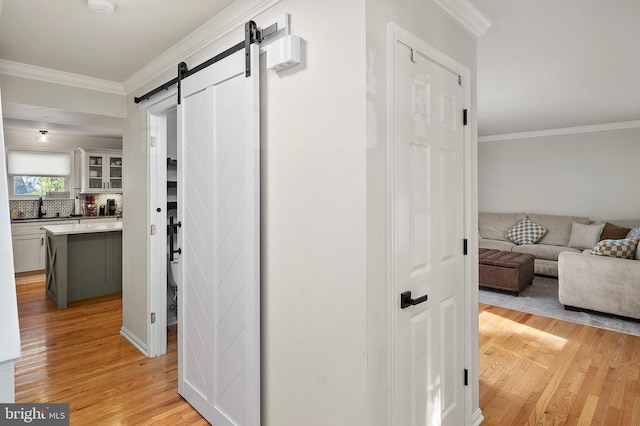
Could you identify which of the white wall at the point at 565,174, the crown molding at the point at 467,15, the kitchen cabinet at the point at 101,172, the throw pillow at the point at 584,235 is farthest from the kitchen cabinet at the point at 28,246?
the throw pillow at the point at 584,235

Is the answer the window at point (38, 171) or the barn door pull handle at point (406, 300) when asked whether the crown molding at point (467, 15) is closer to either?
the barn door pull handle at point (406, 300)

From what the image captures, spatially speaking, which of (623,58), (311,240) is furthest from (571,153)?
(311,240)

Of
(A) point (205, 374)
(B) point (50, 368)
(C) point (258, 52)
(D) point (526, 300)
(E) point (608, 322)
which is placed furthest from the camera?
(D) point (526, 300)

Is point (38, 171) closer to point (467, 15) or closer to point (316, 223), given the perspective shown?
point (316, 223)

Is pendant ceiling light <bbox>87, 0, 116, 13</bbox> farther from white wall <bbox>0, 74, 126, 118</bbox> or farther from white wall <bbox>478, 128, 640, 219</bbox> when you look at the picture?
white wall <bbox>478, 128, 640, 219</bbox>

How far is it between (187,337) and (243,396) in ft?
2.30

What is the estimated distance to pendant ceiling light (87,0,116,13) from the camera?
193 centimetres

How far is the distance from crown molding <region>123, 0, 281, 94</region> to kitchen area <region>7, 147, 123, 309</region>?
2447 mm

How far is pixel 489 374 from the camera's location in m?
2.80

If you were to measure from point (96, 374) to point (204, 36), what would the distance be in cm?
262

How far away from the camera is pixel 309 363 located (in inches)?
64.0

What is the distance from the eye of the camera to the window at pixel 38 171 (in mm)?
6145

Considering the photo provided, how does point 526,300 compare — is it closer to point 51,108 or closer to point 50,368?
point 50,368

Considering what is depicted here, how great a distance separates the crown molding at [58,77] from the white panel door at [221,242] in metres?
1.49
